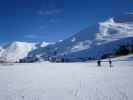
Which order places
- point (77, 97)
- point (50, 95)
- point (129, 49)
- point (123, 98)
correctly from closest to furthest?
point (123, 98), point (77, 97), point (50, 95), point (129, 49)

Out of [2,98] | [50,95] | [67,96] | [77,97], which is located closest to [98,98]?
[77,97]

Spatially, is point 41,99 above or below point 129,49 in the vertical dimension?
below

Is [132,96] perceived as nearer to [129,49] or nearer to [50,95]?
[50,95]

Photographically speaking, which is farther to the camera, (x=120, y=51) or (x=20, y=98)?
(x=120, y=51)

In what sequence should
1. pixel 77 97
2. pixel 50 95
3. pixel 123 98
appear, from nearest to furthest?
pixel 123 98
pixel 77 97
pixel 50 95

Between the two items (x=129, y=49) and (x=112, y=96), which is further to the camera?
(x=129, y=49)

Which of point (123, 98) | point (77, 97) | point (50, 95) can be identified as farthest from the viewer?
point (50, 95)

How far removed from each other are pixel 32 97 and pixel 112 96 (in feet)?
13.8

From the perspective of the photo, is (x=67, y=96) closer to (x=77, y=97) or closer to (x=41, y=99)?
(x=77, y=97)

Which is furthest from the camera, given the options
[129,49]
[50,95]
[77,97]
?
[129,49]

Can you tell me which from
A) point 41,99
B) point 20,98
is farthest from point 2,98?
point 41,99

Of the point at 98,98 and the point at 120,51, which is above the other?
the point at 120,51

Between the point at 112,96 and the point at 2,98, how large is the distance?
5.75 meters

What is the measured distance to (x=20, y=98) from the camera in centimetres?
988
